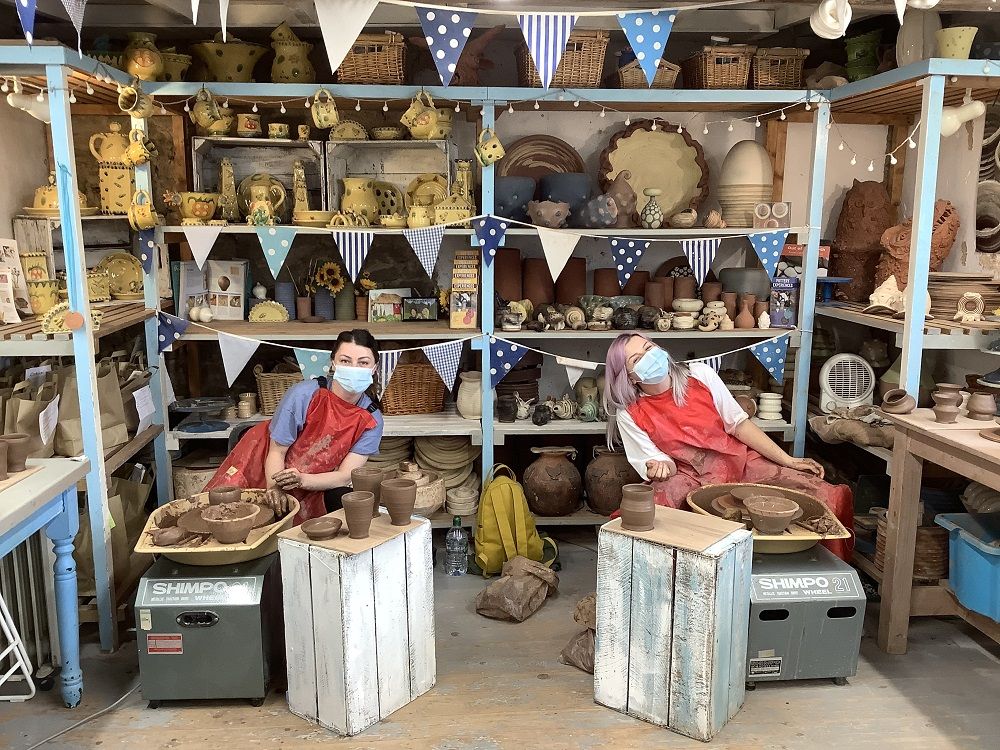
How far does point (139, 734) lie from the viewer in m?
2.69

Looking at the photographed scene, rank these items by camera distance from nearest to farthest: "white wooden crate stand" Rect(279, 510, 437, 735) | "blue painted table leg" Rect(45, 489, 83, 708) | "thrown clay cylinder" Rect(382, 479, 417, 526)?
1. "white wooden crate stand" Rect(279, 510, 437, 735)
2. "blue painted table leg" Rect(45, 489, 83, 708)
3. "thrown clay cylinder" Rect(382, 479, 417, 526)

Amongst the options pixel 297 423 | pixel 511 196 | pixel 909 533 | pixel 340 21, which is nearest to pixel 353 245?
pixel 511 196

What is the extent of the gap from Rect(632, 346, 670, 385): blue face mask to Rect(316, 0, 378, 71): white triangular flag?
1.66 meters

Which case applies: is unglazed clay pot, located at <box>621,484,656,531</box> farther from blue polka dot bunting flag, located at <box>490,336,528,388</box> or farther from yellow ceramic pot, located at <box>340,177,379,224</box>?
yellow ceramic pot, located at <box>340,177,379,224</box>

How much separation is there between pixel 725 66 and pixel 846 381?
1656 mm

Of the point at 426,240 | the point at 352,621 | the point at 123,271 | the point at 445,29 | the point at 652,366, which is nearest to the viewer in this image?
the point at 352,621

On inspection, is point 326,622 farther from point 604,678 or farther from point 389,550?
point 604,678

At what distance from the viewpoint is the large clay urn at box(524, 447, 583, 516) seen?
4117mm

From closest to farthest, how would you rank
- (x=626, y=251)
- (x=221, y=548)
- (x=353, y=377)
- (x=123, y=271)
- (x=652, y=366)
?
1. (x=221, y=548)
2. (x=353, y=377)
3. (x=652, y=366)
4. (x=626, y=251)
5. (x=123, y=271)

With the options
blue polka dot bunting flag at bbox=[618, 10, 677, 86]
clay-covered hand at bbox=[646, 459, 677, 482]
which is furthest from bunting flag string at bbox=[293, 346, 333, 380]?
blue polka dot bunting flag at bbox=[618, 10, 677, 86]

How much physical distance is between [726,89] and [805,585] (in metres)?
2.36

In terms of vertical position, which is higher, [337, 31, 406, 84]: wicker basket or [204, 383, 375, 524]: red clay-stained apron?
[337, 31, 406, 84]: wicker basket

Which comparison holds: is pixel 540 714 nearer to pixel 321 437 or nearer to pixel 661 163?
pixel 321 437

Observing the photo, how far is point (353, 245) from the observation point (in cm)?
389
